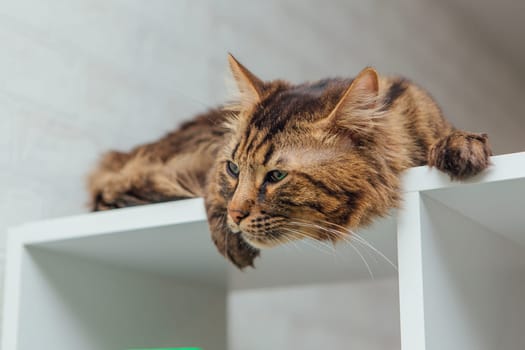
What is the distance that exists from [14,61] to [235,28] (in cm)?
64

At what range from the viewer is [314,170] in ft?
2.98

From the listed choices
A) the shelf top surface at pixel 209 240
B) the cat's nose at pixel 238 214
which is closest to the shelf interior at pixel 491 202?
the shelf top surface at pixel 209 240

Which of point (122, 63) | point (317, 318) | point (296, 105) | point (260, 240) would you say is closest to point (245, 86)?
point (296, 105)

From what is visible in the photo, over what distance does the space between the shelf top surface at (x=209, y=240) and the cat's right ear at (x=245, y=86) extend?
14cm

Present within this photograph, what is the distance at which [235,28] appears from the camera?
1873mm

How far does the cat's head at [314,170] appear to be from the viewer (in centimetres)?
90

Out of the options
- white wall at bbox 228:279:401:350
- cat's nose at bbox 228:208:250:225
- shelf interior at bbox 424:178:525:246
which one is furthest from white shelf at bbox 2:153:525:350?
white wall at bbox 228:279:401:350

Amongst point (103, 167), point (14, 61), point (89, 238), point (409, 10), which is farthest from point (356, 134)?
point (409, 10)

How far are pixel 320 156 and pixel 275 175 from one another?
0.06m

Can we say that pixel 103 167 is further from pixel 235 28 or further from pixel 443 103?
pixel 443 103

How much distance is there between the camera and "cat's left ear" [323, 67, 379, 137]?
89 cm

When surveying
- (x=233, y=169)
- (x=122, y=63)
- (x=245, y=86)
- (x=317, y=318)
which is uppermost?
(x=122, y=63)

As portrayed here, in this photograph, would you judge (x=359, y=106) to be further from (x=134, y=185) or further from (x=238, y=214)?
(x=134, y=185)

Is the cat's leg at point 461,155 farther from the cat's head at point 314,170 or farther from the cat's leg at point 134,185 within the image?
the cat's leg at point 134,185
